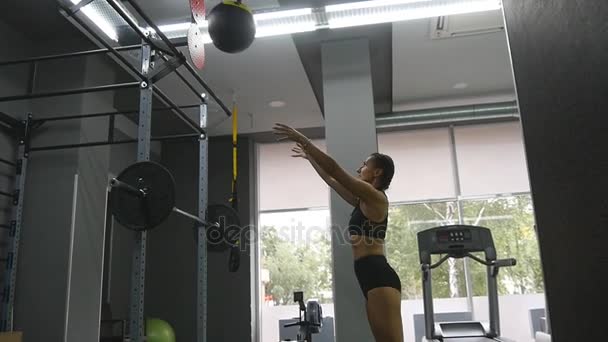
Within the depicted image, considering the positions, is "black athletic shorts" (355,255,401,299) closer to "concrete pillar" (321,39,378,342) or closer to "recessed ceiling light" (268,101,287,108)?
"concrete pillar" (321,39,378,342)

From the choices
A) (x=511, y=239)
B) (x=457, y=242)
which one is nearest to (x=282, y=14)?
(x=457, y=242)

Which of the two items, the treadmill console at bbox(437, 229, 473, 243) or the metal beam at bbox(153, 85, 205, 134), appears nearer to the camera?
the metal beam at bbox(153, 85, 205, 134)

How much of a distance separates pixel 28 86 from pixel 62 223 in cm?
119

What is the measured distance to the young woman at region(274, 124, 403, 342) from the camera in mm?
2422

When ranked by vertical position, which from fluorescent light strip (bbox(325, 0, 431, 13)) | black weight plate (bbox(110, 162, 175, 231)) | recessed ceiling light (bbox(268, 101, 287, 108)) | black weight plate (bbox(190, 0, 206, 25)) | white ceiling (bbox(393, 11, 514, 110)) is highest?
white ceiling (bbox(393, 11, 514, 110))

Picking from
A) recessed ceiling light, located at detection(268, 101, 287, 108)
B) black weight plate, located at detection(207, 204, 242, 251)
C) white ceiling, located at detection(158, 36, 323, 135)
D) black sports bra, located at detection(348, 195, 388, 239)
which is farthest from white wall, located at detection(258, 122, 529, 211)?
black sports bra, located at detection(348, 195, 388, 239)

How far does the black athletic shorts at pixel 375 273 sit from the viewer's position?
8.17 ft

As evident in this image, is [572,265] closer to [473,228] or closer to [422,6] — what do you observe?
[422,6]

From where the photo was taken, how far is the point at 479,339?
4.02 m

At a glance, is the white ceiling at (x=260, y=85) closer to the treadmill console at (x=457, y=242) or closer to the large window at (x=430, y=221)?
the large window at (x=430, y=221)

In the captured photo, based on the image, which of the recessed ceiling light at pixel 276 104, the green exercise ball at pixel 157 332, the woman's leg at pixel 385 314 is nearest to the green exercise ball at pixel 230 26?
the woman's leg at pixel 385 314

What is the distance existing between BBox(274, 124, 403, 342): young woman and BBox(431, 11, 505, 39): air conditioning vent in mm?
1854

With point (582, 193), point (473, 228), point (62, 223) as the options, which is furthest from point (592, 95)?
point (62, 223)

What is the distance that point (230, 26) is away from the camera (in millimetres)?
2516
